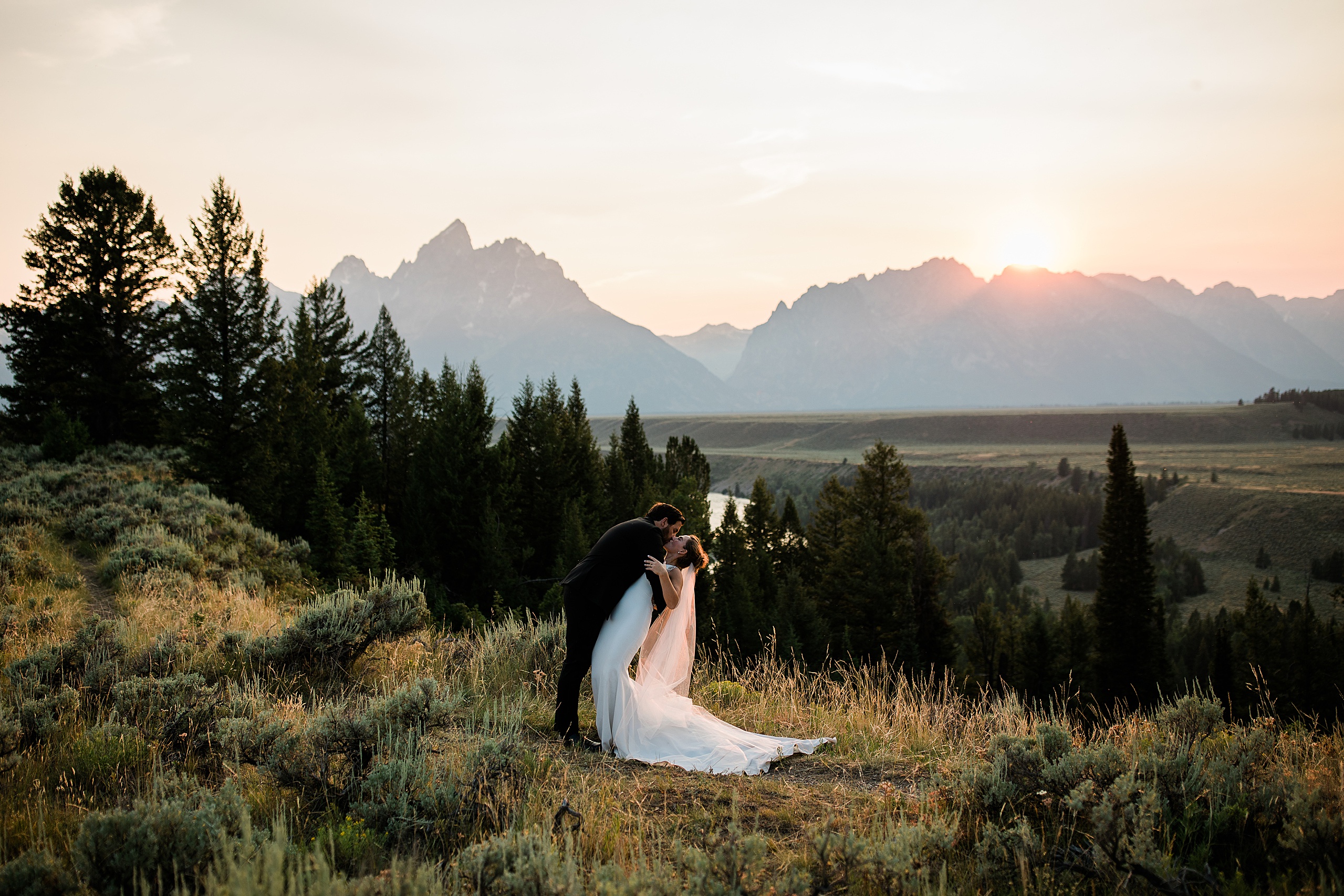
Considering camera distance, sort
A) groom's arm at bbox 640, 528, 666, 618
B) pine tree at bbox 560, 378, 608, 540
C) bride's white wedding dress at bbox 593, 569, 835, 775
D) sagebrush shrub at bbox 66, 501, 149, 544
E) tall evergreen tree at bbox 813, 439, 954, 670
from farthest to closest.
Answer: pine tree at bbox 560, 378, 608, 540 < tall evergreen tree at bbox 813, 439, 954, 670 < sagebrush shrub at bbox 66, 501, 149, 544 < groom's arm at bbox 640, 528, 666, 618 < bride's white wedding dress at bbox 593, 569, 835, 775

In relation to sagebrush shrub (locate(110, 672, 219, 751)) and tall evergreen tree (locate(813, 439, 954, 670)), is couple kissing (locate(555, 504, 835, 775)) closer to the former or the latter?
sagebrush shrub (locate(110, 672, 219, 751))

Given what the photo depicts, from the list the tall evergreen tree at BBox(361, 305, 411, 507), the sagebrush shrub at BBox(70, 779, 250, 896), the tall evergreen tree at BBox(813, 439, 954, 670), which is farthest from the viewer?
the tall evergreen tree at BBox(361, 305, 411, 507)

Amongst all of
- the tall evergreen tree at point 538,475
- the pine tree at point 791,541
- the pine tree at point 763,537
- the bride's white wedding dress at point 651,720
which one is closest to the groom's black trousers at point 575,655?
the bride's white wedding dress at point 651,720

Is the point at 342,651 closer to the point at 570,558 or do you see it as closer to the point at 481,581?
the point at 570,558

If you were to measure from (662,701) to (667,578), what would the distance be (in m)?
1.14

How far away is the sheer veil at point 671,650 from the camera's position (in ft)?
21.9

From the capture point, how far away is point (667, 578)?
20.4 feet

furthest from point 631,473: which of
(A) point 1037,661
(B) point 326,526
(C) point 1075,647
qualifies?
(C) point 1075,647

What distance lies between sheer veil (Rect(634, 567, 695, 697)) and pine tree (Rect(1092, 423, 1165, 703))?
160 feet

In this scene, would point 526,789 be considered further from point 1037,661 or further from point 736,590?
point 1037,661

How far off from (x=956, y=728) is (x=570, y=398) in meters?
59.8

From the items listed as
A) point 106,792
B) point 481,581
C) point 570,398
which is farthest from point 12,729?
point 570,398

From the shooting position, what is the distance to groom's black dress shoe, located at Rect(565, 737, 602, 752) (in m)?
5.93

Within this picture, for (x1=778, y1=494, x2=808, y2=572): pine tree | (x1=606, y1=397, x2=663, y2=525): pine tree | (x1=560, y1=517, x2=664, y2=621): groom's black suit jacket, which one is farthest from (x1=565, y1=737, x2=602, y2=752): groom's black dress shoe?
(x1=778, y1=494, x2=808, y2=572): pine tree
